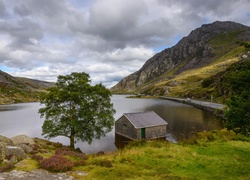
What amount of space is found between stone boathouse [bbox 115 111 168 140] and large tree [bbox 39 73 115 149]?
1201 cm

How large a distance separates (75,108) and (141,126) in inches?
665

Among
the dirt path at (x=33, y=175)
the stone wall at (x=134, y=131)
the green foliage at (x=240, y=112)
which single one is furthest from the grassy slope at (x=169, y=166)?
the stone wall at (x=134, y=131)

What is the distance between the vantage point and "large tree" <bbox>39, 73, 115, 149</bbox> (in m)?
36.7

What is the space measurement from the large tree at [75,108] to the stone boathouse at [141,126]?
12.0m

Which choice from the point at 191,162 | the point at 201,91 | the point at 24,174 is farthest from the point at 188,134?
the point at 201,91

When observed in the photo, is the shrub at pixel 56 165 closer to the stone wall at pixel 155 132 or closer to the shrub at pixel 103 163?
the shrub at pixel 103 163

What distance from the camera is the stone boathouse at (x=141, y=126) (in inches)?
1914

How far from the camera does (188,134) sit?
183 feet

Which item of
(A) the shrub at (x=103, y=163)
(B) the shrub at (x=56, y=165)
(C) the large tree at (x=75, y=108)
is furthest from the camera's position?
(C) the large tree at (x=75, y=108)

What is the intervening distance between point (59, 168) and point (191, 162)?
1130 cm

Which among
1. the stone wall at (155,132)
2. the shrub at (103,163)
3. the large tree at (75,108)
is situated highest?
the large tree at (75,108)

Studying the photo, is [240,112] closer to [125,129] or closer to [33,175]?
[33,175]

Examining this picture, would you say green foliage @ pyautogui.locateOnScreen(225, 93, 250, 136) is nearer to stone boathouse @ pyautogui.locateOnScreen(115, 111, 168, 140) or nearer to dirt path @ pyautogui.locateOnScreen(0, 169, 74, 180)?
dirt path @ pyautogui.locateOnScreen(0, 169, 74, 180)

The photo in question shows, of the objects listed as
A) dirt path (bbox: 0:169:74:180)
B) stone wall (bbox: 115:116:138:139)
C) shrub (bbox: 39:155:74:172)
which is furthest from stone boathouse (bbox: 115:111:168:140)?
dirt path (bbox: 0:169:74:180)
